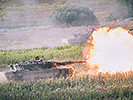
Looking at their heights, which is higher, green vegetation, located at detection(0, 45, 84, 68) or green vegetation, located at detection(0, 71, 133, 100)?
green vegetation, located at detection(0, 71, 133, 100)

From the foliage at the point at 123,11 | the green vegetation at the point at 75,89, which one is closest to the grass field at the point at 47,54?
the green vegetation at the point at 75,89

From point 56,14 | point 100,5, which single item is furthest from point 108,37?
point 100,5

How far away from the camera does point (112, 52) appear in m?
12.9

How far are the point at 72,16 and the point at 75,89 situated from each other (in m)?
20.0

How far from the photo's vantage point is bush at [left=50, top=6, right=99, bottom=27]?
29.8 m

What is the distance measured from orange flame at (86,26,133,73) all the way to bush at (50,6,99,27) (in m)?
16.3

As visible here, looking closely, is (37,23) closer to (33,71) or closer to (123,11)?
(123,11)

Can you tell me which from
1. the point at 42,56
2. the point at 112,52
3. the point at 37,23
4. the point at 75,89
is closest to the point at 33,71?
the point at 75,89

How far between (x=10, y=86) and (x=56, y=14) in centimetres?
1972

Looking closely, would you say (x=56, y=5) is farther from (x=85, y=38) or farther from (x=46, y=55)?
(x=46, y=55)

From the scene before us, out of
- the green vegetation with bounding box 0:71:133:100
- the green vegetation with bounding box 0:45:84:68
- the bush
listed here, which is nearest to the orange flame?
the green vegetation with bounding box 0:71:133:100

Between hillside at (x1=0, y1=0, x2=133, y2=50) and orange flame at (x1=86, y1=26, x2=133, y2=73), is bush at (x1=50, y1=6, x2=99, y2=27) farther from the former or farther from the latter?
orange flame at (x1=86, y1=26, x2=133, y2=73)

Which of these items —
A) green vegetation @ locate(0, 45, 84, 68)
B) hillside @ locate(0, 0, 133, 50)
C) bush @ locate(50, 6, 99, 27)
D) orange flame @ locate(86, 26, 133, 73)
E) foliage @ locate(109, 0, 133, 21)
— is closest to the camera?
orange flame @ locate(86, 26, 133, 73)

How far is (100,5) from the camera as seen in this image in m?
32.2
